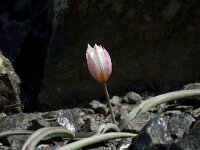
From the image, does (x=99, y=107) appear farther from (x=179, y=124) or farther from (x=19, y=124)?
(x=179, y=124)

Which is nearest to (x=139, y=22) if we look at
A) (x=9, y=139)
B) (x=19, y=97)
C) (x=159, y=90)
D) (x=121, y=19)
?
(x=121, y=19)

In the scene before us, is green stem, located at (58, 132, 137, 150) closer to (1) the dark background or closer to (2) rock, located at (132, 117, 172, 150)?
(2) rock, located at (132, 117, 172, 150)

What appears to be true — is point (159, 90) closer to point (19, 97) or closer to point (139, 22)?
point (139, 22)

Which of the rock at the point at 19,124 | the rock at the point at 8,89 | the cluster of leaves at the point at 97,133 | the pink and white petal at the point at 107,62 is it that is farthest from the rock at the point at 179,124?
the rock at the point at 8,89

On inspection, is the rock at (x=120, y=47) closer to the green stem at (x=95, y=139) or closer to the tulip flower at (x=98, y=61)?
the tulip flower at (x=98, y=61)

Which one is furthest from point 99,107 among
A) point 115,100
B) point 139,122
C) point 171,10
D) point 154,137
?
point 154,137

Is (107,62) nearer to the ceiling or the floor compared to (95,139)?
nearer to the ceiling
